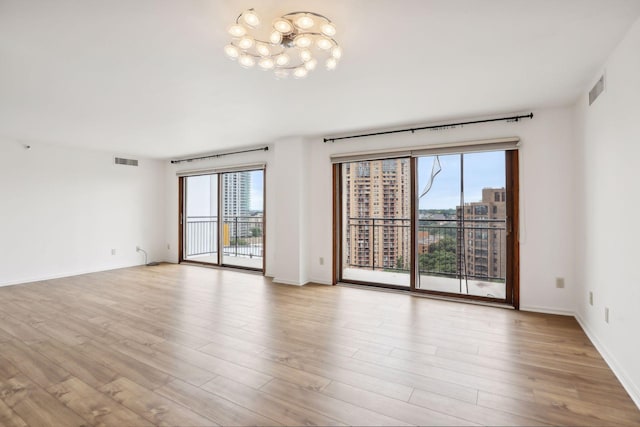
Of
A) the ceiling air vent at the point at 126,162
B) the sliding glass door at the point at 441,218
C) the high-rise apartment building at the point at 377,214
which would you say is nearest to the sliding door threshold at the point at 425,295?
the sliding glass door at the point at 441,218

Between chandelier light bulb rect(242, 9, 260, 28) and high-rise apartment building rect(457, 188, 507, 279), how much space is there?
324cm

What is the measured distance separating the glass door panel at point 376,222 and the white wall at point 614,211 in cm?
198

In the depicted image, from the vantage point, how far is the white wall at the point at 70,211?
4602 millimetres

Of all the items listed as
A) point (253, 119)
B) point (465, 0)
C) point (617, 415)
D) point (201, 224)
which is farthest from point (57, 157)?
point (617, 415)

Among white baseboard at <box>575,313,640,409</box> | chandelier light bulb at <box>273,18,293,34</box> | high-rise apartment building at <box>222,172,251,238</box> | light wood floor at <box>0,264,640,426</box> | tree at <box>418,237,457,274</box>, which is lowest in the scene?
light wood floor at <box>0,264,640,426</box>

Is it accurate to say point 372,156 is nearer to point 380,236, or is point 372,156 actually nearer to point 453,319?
point 380,236

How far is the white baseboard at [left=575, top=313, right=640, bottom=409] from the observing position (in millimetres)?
1799

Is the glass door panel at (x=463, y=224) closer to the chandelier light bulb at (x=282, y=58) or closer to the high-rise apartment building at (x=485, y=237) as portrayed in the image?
the high-rise apartment building at (x=485, y=237)

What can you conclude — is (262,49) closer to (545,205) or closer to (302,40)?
(302,40)

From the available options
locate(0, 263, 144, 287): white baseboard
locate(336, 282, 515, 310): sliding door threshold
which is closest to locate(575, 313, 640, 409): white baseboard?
locate(336, 282, 515, 310): sliding door threshold

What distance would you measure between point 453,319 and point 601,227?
1.49 m

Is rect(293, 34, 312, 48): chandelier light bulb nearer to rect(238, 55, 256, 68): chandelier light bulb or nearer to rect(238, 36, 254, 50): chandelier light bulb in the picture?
rect(238, 36, 254, 50): chandelier light bulb

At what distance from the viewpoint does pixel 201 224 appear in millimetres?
7117

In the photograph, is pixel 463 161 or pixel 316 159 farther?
pixel 316 159
